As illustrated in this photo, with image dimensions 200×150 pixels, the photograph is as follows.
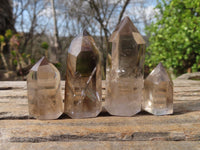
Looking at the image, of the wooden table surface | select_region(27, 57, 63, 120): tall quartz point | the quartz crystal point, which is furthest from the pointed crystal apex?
the wooden table surface

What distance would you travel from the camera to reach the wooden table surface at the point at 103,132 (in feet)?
1.67

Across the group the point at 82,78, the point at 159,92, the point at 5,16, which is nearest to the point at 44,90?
the point at 82,78

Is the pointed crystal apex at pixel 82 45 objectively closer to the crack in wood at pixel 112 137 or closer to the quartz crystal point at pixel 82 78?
the quartz crystal point at pixel 82 78

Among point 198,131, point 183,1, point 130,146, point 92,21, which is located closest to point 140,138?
point 130,146

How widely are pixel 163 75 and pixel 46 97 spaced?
0.46m

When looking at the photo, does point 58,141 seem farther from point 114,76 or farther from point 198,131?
point 198,131

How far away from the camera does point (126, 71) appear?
2.38 feet

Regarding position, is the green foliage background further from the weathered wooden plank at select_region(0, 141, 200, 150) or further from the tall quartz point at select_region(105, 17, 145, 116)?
the weathered wooden plank at select_region(0, 141, 200, 150)

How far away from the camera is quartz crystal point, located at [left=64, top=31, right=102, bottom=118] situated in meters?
0.67

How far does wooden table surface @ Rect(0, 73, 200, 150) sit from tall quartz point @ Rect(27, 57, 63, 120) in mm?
38

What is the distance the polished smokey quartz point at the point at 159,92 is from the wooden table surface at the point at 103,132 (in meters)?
0.03

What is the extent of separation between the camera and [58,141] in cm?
53

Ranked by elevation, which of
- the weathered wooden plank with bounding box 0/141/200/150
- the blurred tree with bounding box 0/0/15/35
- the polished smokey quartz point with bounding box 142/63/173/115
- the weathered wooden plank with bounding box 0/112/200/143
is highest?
the blurred tree with bounding box 0/0/15/35

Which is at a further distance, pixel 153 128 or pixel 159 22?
pixel 159 22
